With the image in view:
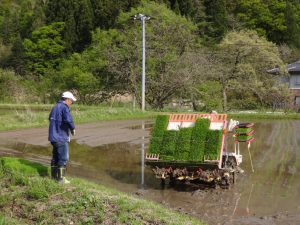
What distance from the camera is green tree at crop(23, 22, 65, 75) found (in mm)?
47125

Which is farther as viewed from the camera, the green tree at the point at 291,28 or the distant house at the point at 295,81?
the green tree at the point at 291,28

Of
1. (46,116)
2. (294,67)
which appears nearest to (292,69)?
(294,67)

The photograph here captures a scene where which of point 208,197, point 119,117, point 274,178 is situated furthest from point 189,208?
point 119,117

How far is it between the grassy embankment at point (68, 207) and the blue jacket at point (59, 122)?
2.77 ft

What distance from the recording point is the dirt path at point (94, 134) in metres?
17.2

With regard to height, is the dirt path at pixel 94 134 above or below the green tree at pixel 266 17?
below

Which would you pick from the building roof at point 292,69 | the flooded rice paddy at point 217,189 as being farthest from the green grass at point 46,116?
the building roof at point 292,69

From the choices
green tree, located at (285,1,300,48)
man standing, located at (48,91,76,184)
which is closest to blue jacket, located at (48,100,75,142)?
man standing, located at (48,91,76,184)

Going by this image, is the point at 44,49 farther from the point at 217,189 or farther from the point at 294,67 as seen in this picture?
the point at 217,189

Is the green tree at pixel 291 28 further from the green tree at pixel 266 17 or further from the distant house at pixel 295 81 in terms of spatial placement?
the distant house at pixel 295 81

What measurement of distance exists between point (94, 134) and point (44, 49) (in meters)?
30.0

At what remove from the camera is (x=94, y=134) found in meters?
19.3

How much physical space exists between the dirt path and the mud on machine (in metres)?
6.92

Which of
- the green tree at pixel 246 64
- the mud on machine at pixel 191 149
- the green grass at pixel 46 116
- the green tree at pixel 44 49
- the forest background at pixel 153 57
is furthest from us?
the green tree at pixel 44 49
